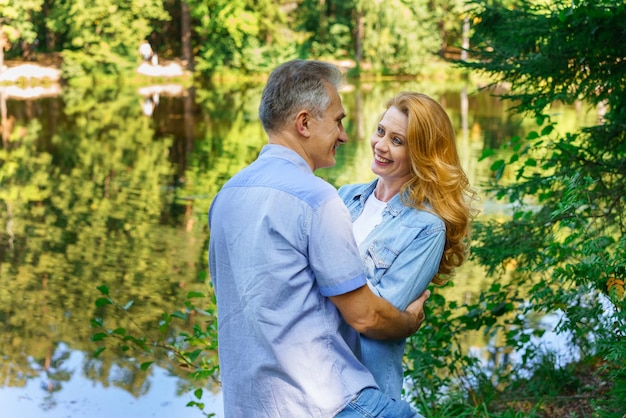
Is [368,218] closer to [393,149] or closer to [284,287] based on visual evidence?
[393,149]

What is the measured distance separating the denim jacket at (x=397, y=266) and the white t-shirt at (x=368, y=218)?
3.5 inches

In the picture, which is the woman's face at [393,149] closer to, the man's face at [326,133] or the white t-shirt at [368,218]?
the white t-shirt at [368,218]

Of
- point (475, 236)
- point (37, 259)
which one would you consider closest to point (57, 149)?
point (37, 259)

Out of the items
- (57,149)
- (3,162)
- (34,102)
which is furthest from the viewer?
(34,102)

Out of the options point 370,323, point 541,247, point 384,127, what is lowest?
point 541,247

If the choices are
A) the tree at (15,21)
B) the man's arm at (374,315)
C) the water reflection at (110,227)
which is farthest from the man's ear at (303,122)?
the tree at (15,21)

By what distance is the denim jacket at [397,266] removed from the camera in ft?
6.98

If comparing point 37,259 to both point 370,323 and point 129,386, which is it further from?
point 370,323

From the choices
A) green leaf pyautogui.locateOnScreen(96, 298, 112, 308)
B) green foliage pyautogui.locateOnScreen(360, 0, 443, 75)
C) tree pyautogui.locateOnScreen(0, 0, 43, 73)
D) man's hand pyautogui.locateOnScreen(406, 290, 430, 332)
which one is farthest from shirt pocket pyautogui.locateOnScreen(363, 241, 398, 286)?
green foliage pyautogui.locateOnScreen(360, 0, 443, 75)

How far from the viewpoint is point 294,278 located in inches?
73.4

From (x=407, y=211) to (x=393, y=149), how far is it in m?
0.21

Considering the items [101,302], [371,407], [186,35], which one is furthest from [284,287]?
[186,35]

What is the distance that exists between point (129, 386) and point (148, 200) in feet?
17.6

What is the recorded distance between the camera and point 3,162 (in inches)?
510
